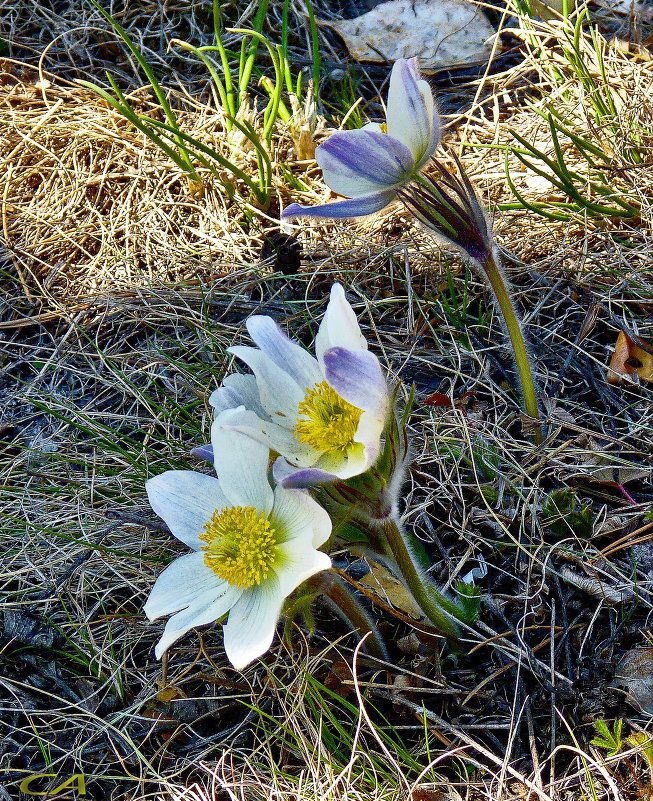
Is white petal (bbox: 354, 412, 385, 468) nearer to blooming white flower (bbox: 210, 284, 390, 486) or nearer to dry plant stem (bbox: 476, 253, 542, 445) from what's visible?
blooming white flower (bbox: 210, 284, 390, 486)

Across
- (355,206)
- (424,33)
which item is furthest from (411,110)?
(424,33)

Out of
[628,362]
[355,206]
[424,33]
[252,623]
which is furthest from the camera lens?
[424,33]

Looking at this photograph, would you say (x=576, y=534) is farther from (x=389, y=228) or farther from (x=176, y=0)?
(x=176, y=0)

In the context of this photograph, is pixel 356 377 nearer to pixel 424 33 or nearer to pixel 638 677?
pixel 638 677

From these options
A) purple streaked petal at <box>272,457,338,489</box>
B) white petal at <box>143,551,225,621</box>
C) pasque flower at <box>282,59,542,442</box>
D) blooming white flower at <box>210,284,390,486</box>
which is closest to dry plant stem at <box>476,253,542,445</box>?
pasque flower at <box>282,59,542,442</box>

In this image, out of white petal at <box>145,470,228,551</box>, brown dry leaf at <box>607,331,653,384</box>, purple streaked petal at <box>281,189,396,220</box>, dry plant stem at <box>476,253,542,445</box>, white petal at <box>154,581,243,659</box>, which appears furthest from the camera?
brown dry leaf at <box>607,331,653,384</box>

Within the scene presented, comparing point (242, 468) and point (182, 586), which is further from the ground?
point (242, 468)
